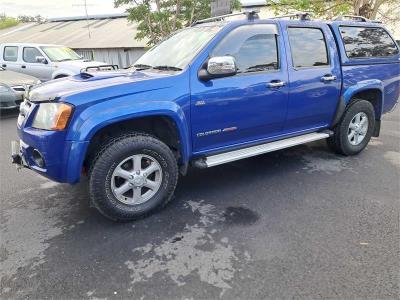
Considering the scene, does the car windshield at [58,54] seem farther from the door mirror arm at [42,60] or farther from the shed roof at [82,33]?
the shed roof at [82,33]

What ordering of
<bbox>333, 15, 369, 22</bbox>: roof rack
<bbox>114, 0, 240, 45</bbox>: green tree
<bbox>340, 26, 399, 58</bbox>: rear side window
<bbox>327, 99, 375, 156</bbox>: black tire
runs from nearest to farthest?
<bbox>340, 26, 399, 58</bbox>: rear side window < <bbox>327, 99, 375, 156</bbox>: black tire < <bbox>333, 15, 369, 22</bbox>: roof rack < <bbox>114, 0, 240, 45</bbox>: green tree

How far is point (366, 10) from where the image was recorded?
457 inches

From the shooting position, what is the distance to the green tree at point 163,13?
42.5 feet

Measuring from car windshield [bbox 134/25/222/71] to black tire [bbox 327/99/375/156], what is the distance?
2346mm

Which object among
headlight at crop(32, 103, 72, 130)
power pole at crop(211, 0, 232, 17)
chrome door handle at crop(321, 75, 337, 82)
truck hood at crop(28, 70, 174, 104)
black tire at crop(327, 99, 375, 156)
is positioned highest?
power pole at crop(211, 0, 232, 17)

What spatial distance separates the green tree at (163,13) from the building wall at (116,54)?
17.3 feet

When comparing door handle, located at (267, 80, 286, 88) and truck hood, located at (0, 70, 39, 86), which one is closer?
door handle, located at (267, 80, 286, 88)

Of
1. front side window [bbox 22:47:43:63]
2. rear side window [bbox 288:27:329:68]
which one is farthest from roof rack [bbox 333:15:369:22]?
front side window [bbox 22:47:43:63]

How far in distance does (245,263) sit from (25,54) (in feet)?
38.2

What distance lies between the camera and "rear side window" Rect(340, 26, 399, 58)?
15.9 feet

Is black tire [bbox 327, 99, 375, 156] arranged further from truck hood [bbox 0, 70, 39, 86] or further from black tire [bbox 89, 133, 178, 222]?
truck hood [bbox 0, 70, 39, 86]

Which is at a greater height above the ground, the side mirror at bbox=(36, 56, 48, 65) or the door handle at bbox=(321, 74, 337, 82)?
the side mirror at bbox=(36, 56, 48, 65)

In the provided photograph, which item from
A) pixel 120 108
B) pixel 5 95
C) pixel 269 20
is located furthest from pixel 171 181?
pixel 5 95

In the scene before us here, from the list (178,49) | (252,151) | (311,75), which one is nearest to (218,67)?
(178,49)
